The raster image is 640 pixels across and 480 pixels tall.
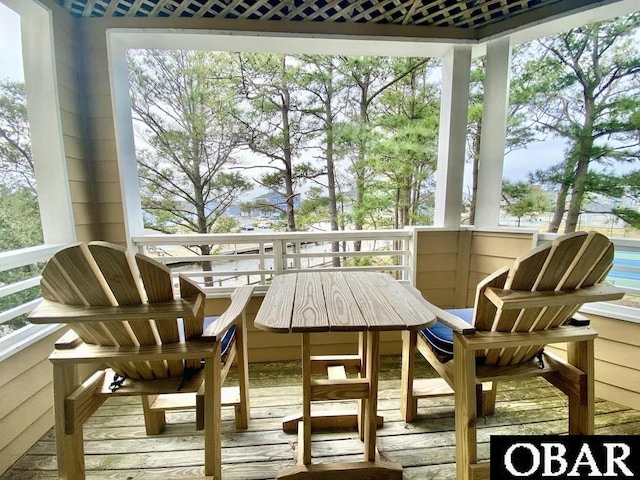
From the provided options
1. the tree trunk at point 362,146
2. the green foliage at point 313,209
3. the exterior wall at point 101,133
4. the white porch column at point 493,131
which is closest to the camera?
the exterior wall at point 101,133

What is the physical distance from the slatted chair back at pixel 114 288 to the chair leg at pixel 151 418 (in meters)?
0.56

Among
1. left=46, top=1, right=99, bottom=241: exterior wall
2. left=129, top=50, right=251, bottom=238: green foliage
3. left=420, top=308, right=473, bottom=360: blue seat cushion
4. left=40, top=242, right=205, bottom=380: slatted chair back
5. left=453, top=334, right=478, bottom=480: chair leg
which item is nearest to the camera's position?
left=40, top=242, right=205, bottom=380: slatted chair back

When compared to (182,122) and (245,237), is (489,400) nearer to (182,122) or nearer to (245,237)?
(245,237)

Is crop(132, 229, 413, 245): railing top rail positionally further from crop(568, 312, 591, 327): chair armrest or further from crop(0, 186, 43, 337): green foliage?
crop(568, 312, 591, 327): chair armrest

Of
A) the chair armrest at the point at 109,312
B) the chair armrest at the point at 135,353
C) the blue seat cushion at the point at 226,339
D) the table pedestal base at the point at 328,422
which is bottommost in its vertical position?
the table pedestal base at the point at 328,422

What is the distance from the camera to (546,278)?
3.34 feet

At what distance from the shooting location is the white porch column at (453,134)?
6.69 ft

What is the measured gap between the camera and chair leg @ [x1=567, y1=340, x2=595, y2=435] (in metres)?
1.15

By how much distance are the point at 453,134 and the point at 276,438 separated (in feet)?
7.42

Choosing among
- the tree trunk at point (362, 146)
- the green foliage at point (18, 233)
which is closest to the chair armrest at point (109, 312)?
the green foliage at point (18, 233)

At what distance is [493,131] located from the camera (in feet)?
6.70

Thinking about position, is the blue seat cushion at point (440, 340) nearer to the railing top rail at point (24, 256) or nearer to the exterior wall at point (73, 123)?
the railing top rail at point (24, 256)

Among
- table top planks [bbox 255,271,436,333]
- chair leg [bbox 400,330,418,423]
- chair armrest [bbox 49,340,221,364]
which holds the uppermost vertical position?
table top planks [bbox 255,271,436,333]

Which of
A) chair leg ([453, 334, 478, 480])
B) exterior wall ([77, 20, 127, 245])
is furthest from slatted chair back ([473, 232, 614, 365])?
exterior wall ([77, 20, 127, 245])
